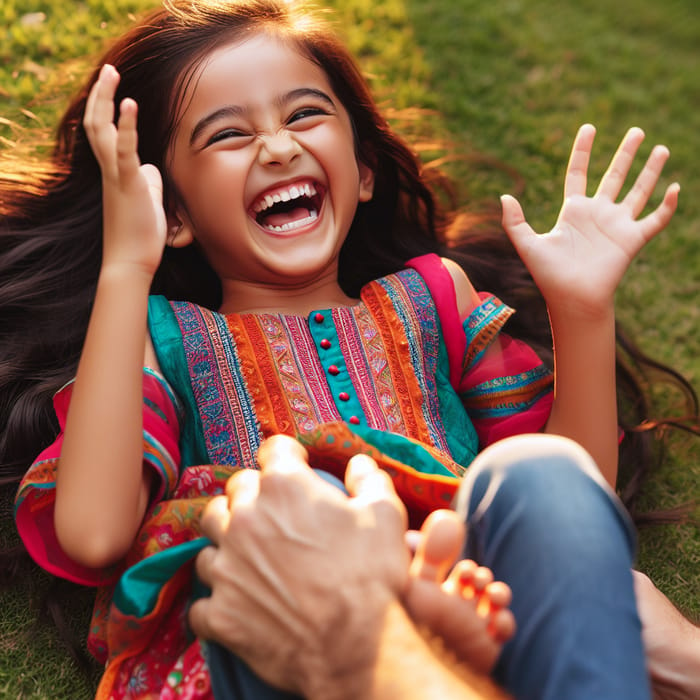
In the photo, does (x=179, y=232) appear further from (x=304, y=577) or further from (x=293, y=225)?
(x=304, y=577)

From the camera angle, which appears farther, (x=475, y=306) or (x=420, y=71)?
(x=420, y=71)

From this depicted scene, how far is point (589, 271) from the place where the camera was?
6.47 feet

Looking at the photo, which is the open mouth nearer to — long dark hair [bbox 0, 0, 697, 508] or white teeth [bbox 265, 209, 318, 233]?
white teeth [bbox 265, 209, 318, 233]

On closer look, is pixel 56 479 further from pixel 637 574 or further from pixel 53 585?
pixel 637 574

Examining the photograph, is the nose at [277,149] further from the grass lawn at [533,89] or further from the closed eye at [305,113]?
Answer: the grass lawn at [533,89]

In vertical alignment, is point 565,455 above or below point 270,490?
above

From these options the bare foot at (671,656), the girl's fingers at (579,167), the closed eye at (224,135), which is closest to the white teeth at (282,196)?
the closed eye at (224,135)

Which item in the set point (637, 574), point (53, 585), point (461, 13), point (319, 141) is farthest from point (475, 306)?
point (461, 13)

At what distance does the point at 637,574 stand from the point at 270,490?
39.3 inches

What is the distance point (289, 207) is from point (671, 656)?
4.57 ft

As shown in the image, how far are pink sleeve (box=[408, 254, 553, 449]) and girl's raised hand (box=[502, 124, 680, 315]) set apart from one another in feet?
0.90

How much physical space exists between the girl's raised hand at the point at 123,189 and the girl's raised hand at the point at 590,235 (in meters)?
0.83

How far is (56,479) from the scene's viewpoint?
1774mm

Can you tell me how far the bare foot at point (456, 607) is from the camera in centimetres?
127
